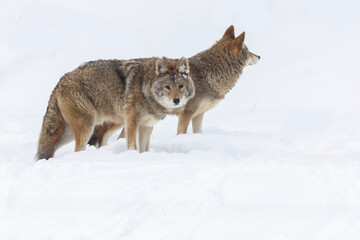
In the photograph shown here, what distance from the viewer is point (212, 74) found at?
787 cm

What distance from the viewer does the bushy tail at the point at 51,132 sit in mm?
6648

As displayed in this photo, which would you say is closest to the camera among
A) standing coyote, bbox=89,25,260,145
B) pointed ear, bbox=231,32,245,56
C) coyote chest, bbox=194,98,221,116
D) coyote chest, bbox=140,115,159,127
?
coyote chest, bbox=140,115,159,127

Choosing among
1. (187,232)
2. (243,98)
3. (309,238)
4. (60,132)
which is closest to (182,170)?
(187,232)

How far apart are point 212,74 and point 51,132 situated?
2757 millimetres

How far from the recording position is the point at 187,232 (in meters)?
3.52

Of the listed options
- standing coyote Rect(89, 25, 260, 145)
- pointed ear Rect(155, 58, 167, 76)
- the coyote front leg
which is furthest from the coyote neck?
the coyote front leg

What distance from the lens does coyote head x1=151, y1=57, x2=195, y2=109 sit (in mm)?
6668

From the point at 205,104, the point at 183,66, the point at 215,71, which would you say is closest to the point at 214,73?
the point at 215,71

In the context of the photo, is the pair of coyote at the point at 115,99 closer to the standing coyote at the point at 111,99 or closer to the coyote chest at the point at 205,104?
the standing coyote at the point at 111,99

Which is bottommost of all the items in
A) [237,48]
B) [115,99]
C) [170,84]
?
[115,99]

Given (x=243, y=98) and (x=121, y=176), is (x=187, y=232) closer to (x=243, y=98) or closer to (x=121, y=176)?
(x=121, y=176)

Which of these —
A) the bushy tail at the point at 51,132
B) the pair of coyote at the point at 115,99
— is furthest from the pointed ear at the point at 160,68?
the bushy tail at the point at 51,132

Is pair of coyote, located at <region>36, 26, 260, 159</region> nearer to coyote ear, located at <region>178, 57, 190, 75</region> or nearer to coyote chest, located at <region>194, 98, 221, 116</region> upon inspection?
coyote ear, located at <region>178, 57, 190, 75</region>

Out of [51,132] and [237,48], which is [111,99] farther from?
[237,48]
